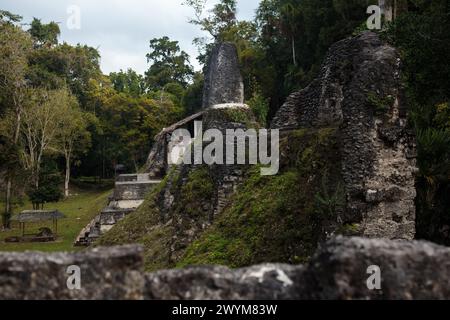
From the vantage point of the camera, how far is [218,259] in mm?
8680

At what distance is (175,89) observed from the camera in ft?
193

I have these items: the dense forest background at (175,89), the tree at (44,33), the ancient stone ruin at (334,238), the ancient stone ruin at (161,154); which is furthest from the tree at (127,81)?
the ancient stone ruin at (334,238)

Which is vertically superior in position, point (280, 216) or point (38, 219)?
point (280, 216)

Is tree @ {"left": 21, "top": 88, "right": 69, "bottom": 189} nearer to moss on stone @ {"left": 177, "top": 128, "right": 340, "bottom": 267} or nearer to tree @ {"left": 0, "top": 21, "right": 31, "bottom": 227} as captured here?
tree @ {"left": 0, "top": 21, "right": 31, "bottom": 227}

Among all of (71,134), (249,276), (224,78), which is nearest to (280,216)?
(249,276)

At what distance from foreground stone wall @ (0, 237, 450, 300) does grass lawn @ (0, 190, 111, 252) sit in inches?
705

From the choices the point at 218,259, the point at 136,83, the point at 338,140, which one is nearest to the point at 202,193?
the point at 218,259

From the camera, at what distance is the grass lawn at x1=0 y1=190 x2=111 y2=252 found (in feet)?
72.3

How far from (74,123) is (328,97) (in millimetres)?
36693

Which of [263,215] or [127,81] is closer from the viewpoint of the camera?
[263,215]

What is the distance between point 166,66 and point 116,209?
155 feet

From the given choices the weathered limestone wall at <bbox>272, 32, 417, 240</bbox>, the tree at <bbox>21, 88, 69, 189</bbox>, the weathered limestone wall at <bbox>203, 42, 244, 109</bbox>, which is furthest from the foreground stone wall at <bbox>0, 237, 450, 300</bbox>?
the tree at <bbox>21, 88, 69, 189</bbox>

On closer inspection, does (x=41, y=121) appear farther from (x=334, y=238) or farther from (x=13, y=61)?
(x=334, y=238)

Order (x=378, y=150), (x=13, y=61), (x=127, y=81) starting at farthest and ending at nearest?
(x=127, y=81)
(x=13, y=61)
(x=378, y=150)
